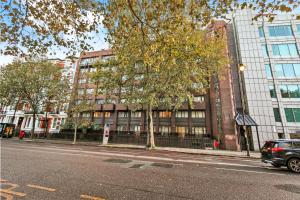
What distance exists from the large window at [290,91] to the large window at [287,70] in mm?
1905

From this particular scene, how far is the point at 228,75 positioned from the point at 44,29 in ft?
86.6

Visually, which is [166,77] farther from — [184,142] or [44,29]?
[44,29]

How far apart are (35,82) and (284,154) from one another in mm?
35454

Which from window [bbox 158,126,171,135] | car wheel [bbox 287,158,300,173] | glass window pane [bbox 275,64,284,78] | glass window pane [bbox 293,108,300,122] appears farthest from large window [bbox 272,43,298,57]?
car wheel [bbox 287,158,300,173]

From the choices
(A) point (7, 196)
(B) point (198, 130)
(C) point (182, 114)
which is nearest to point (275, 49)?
(B) point (198, 130)

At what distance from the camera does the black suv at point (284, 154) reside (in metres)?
8.13

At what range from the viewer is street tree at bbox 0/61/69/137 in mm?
26422

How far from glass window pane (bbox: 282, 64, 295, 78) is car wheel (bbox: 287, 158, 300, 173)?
23441 mm

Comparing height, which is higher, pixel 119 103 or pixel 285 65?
pixel 285 65

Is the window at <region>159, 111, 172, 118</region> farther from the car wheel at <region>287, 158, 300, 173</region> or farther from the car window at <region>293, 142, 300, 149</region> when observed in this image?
the car wheel at <region>287, 158, 300, 173</region>

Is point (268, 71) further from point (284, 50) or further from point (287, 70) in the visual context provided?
point (284, 50)

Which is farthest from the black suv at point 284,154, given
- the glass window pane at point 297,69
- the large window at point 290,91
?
the glass window pane at point 297,69

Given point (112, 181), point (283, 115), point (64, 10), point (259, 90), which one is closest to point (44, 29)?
point (64, 10)

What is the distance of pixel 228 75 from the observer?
83.8 ft
